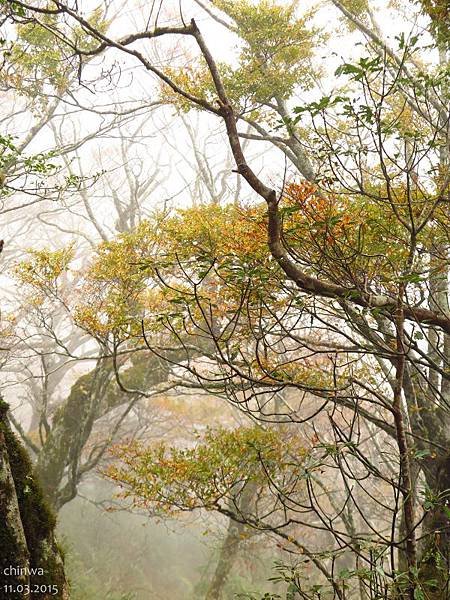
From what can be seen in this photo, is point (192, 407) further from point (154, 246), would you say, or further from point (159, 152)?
point (154, 246)

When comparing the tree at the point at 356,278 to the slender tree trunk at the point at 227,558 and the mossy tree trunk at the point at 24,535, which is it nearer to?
the mossy tree trunk at the point at 24,535

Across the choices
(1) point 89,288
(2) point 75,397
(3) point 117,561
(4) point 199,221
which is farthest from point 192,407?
(4) point 199,221

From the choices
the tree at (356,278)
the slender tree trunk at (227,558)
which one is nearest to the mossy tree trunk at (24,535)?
the tree at (356,278)

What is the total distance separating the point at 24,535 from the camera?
84.1 inches

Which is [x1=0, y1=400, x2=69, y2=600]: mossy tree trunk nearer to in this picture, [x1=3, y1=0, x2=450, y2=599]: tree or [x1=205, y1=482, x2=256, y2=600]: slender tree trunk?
[x1=3, y1=0, x2=450, y2=599]: tree

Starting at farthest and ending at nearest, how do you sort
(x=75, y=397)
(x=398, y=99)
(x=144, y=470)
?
(x=75, y=397) → (x=398, y=99) → (x=144, y=470)

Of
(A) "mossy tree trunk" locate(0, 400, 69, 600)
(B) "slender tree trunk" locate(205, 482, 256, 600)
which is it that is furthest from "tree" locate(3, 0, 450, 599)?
(B) "slender tree trunk" locate(205, 482, 256, 600)

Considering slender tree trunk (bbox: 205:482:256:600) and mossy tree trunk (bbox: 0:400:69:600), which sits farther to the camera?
slender tree trunk (bbox: 205:482:256:600)

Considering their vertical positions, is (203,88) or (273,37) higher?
(273,37)

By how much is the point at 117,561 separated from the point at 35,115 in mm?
13097

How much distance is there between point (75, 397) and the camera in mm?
7652

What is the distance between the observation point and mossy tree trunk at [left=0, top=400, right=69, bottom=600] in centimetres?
201

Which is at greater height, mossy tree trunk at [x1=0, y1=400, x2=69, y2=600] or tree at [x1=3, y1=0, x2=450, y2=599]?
tree at [x1=3, y1=0, x2=450, y2=599]

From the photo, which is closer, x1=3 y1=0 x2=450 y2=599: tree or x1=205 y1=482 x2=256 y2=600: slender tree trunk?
x1=3 y1=0 x2=450 y2=599: tree
